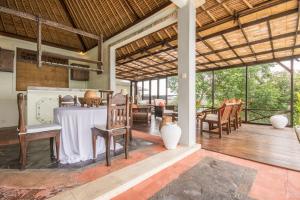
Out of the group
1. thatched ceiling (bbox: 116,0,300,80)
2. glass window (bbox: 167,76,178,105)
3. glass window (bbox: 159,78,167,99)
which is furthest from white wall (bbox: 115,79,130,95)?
thatched ceiling (bbox: 116,0,300,80)

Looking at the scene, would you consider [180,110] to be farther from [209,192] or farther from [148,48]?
[148,48]

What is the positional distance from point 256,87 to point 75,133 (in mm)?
10725

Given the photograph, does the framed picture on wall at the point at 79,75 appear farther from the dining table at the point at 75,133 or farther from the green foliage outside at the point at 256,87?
the green foliage outside at the point at 256,87

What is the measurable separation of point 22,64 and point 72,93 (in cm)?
213

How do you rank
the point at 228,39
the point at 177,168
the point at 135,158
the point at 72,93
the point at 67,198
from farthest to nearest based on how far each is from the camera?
the point at 72,93 → the point at 228,39 → the point at 135,158 → the point at 177,168 → the point at 67,198

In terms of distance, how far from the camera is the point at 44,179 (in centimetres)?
205

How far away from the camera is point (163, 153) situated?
116 inches

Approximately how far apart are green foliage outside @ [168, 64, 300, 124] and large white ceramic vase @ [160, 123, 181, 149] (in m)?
5.95

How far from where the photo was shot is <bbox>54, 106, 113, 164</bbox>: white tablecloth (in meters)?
2.66

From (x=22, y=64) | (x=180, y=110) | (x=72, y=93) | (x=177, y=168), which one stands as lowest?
(x=177, y=168)

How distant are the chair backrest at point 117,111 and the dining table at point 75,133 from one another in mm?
453

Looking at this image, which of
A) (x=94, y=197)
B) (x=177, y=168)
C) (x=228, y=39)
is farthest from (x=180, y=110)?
→ (x=228, y=39)

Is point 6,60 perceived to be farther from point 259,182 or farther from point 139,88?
point 139,88

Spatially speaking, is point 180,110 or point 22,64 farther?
point 22,64
